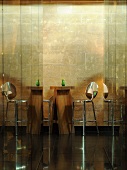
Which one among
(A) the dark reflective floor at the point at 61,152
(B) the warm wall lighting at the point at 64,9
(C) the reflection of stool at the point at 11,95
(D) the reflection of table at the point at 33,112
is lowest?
(A) the dark reflective floor at the point at 61,152

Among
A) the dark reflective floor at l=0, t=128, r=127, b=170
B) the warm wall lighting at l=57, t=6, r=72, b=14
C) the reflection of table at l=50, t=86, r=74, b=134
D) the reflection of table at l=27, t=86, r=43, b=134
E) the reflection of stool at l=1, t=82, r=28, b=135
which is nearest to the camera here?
the reflection of stool at l=1, t=82, r=28, b=135

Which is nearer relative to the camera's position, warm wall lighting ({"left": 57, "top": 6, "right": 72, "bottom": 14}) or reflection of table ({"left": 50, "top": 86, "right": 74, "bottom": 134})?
reflection of table ({"left": 50, "top": 86, "right": 74, "bottom": 134})

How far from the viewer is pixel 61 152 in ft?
22.4

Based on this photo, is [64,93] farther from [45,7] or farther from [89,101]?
[45,7]

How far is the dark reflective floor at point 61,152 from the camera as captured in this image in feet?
12.4

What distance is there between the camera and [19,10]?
3947 mm

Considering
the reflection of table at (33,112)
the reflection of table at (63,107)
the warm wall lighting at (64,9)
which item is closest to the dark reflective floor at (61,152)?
the reflection of table at (33,112)

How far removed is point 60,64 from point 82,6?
1.52 m

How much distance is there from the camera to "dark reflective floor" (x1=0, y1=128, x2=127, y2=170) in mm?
3781

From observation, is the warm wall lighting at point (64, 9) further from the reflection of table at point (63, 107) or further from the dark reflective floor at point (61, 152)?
the dark reflective floor at point (61, 152)

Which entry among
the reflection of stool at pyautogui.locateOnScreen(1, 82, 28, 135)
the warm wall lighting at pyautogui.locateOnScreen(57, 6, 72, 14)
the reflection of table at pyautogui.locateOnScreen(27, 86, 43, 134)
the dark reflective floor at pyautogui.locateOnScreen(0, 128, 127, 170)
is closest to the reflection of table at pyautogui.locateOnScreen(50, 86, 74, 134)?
the dark reflective floor at pyautogui.locateOnScreen(0, 128, 127, 170)

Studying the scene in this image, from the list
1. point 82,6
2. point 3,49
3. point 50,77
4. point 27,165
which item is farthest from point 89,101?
point 3,49

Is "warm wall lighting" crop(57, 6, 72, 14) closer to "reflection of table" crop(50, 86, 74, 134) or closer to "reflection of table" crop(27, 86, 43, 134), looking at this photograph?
"reflection of table" crop(50, 86, 74, 134)

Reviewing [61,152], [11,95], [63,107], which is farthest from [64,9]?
[11,95]
